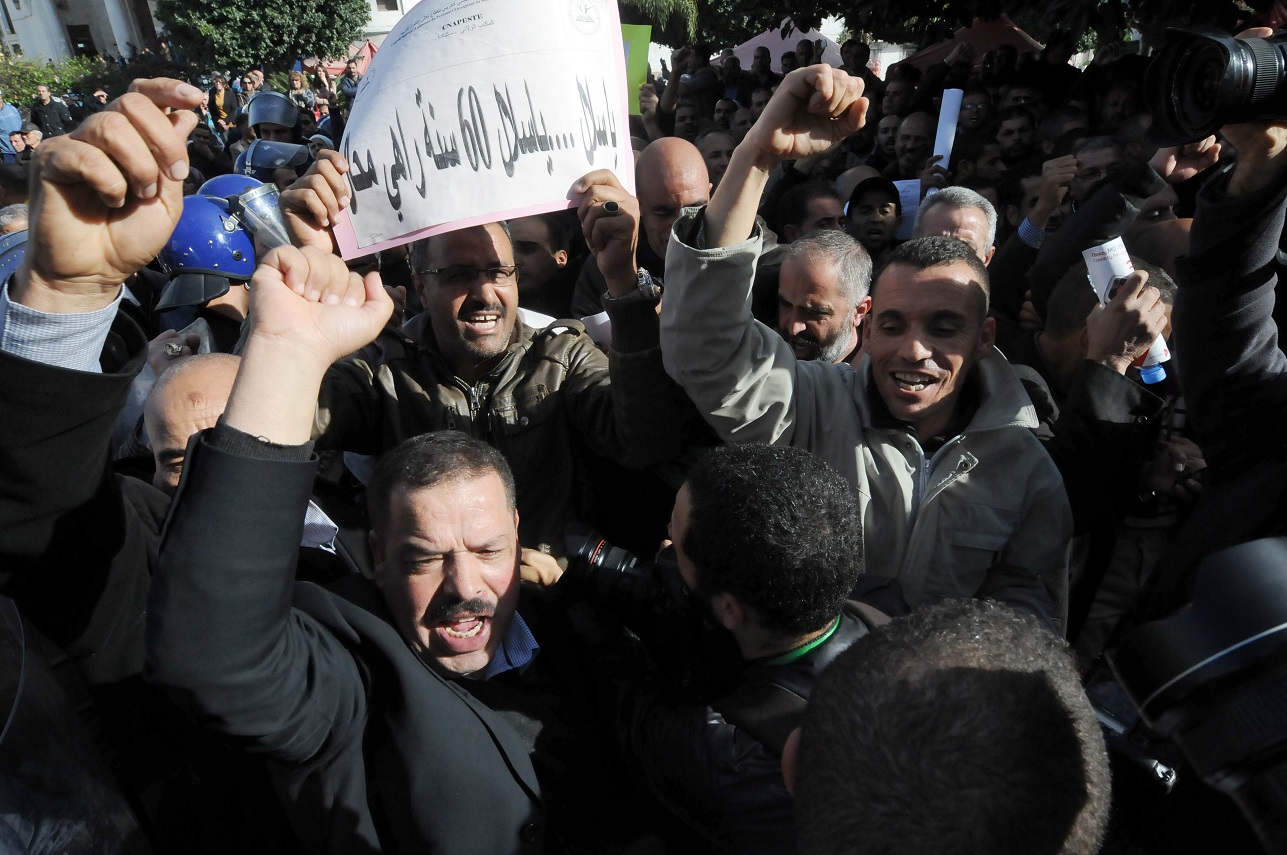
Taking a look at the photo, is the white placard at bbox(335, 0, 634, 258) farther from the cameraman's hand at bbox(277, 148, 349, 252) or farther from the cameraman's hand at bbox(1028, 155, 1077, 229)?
the cameraman's hand at bbox(1028, 155, 1077, 229)

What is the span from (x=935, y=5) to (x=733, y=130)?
2287 millimetres

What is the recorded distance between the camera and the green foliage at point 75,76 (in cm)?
2384

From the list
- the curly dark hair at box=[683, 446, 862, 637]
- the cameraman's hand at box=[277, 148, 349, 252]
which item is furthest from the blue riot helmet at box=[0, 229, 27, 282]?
the curly dark hair at box=[683, 446, 862, 637]

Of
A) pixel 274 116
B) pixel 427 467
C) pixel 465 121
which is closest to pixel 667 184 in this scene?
pixel 465 121

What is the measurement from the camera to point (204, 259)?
3590mm

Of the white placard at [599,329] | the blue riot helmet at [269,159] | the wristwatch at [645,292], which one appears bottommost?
the white placard at [599,329]

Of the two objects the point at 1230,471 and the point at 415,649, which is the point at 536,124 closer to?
the point at 415,649

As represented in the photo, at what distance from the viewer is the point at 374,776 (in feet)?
4.73

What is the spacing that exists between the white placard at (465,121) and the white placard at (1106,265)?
150 centimetres

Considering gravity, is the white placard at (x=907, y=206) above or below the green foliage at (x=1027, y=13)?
below

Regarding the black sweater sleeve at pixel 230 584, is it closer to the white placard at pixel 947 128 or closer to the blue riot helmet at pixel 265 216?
the blue riot helmet at pixel 265 216

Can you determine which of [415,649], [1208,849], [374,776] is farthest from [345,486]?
[1208,849]

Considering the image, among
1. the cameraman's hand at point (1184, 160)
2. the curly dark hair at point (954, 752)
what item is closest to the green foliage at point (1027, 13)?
the cameraman's hand at point (1184, 160)

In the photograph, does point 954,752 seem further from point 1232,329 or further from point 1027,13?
point 1027,13
